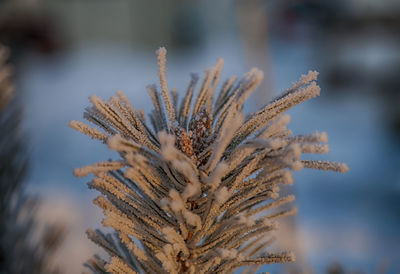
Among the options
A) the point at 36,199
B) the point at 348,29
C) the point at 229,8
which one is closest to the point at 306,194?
the point at 348,29

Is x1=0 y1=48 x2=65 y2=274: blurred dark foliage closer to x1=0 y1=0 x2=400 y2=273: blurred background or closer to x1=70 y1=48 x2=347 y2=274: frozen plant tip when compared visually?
x1=0 y1=0 x2=400 y2=273: blurred background

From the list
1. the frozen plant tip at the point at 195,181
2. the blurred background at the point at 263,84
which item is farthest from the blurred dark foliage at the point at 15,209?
the frozen plant tip at the point at 195,181

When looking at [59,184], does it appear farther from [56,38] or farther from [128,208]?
[128,208]

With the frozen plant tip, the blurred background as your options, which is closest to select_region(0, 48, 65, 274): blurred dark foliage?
the blurred background

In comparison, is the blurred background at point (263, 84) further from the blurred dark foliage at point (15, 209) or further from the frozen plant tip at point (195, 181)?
the frozen plant tip at point (195, 181)

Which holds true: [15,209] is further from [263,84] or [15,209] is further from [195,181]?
[263,84]

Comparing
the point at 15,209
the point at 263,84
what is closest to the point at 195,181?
the point at 15,209
